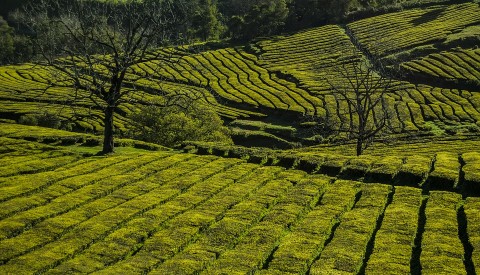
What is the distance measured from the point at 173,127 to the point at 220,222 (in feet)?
120

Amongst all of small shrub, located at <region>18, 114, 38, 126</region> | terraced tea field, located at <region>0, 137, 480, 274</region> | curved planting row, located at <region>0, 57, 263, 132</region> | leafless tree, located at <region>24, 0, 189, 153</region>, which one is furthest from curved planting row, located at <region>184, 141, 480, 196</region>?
small shrub, located at <region>18, 114, 38, 126</region>

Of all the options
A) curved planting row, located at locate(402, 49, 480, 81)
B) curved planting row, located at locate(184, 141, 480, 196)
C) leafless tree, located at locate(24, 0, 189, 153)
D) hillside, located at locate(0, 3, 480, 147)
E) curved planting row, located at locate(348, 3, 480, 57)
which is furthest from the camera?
curved planting row, located at locate(348, 3, 480, 57)

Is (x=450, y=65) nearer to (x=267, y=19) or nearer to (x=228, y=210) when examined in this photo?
(x=267, y=19)

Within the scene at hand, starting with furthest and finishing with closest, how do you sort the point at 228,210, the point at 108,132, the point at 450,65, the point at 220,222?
the point at 450,65, the point at 108,132, the point at 228,210, the point at 220,222

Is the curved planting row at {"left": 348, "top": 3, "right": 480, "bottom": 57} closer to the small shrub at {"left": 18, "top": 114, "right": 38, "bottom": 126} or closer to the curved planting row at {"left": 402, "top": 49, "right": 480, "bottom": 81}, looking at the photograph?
the curved planting row at {"left": 402, "top": 49, "right": 480, "bottom": 81}

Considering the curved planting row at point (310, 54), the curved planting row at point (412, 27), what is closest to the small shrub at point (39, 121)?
the curved planting row at point (310, 54)

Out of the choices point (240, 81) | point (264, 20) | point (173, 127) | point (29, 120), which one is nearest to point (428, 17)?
point (264, 20)

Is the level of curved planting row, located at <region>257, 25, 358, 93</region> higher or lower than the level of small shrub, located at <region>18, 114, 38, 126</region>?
higher

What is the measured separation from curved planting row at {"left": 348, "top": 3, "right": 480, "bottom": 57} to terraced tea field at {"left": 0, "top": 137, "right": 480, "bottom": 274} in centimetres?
8633

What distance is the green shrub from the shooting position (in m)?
54.5

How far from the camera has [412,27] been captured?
12188 centimetres

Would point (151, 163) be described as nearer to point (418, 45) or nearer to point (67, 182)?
point (67, 182)

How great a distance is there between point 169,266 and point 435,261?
8.96m

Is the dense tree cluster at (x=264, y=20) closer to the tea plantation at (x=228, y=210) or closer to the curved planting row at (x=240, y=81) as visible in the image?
the curved planting row at (x=240, y=81)
